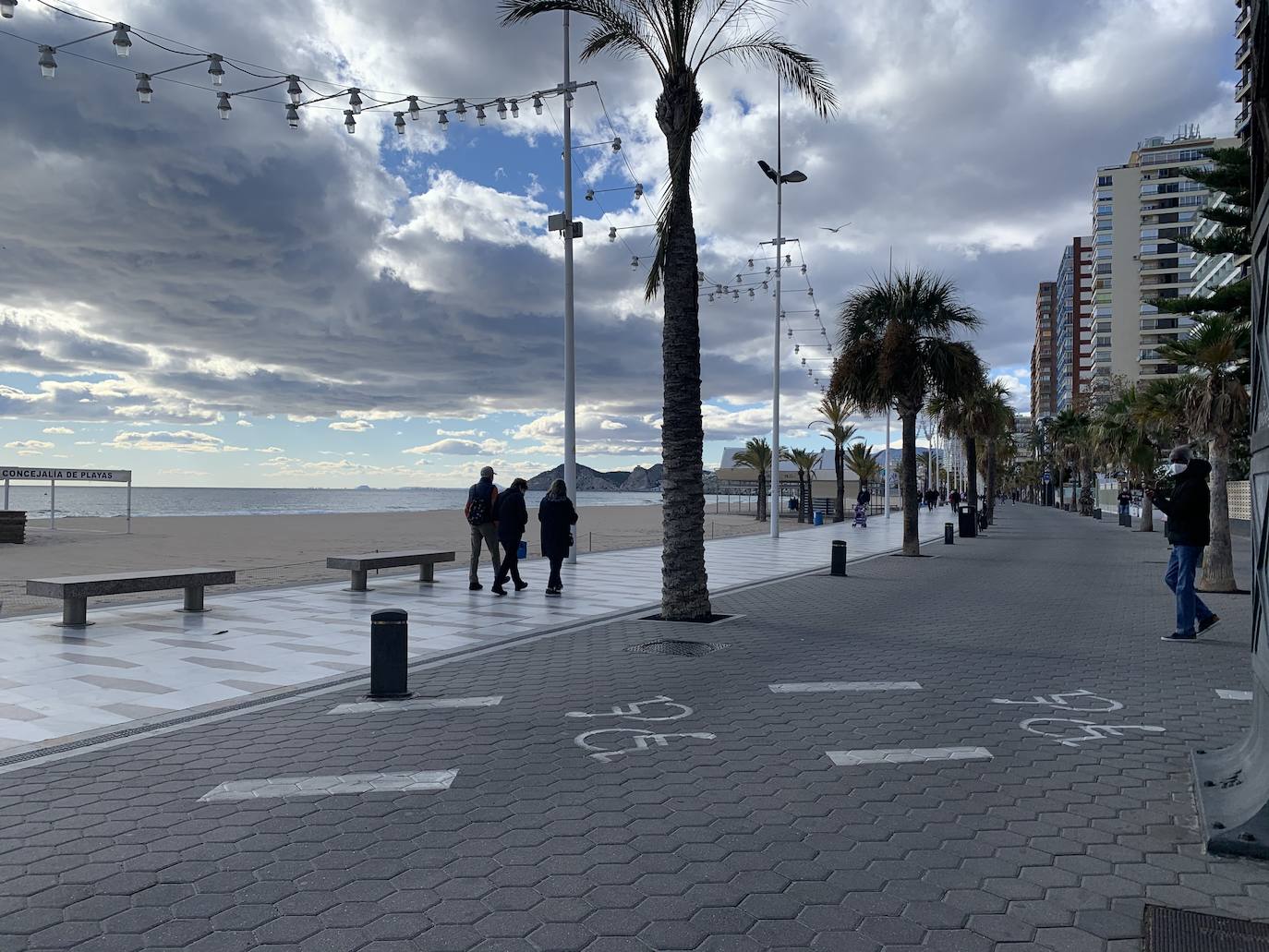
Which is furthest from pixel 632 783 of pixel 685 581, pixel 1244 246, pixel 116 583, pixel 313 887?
pixel 1244 246

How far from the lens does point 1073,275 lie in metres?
162

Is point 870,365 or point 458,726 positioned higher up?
point 870,365

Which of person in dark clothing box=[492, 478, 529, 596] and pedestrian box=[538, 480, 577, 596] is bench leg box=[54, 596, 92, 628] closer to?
person in dark clothing box=[492, 478, 529, 596]

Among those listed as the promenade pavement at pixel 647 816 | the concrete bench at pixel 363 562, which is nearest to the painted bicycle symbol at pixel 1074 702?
the promenade pavement at pixel 647 816

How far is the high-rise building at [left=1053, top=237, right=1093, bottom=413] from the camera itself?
500 feet

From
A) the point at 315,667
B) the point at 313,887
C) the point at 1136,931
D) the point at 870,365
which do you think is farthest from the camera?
the point at 870,365

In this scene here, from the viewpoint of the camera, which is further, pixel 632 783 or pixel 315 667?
pixel 315 667

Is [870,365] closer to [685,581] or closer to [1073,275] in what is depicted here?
[685,581]

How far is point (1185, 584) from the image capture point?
1036cm

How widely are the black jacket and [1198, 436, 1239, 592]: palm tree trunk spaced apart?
20.3ft

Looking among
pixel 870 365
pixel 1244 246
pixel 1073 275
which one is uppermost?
pixel 1073 275

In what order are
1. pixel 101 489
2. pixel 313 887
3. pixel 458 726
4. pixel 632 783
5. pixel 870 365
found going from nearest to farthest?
1. pixel 313 887
2. pixel 632 783
3. pixel 458 726
4. pixel 870 365
5. pixel 101 489

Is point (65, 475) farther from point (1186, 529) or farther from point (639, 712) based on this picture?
point (1186, 529)

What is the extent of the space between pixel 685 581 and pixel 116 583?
21.9 ft
